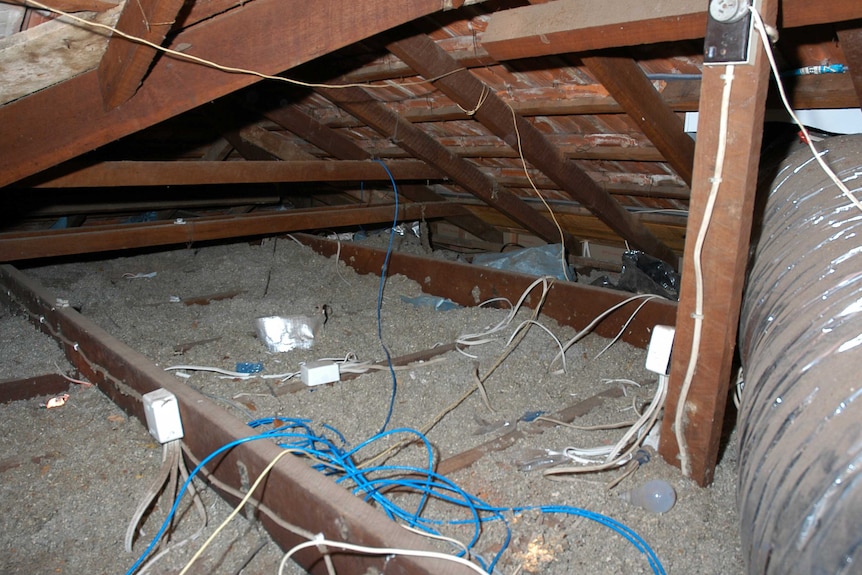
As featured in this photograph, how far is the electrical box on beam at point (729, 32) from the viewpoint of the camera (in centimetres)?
103

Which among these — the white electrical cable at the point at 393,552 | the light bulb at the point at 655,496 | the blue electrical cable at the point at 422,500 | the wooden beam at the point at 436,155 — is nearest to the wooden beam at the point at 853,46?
the light bulb at the point at 655,496

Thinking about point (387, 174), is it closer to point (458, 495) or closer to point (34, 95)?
point (34, 95)

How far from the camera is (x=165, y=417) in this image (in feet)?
4.43

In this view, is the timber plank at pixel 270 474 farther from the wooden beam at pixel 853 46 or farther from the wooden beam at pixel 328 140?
the wooden beam at pixel 328 140

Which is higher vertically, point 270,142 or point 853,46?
point 853,46

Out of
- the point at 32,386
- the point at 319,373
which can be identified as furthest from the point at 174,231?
the point at 319,373

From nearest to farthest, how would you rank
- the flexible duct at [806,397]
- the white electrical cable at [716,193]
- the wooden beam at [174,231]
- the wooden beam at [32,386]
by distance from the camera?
the flexible duct at [806,397]
the white electrical cable at [716,193]
the wooden beam at [32,386]
the wooden beam at [174,231]

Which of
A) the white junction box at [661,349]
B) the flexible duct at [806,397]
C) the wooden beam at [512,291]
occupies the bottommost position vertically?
the wooden beam at [512,291]

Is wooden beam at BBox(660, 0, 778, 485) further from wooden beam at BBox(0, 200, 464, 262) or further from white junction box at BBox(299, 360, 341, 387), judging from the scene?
wooden beam at BBox(0, 200, 464, 262)

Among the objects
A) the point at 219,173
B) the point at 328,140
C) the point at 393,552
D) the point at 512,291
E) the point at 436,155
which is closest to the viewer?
the point at 393,552

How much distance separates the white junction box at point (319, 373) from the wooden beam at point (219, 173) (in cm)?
125

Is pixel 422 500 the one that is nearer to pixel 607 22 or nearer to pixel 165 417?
pixel 165 417

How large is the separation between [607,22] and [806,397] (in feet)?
4.15

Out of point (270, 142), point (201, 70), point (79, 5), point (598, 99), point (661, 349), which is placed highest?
point (79, 5)
